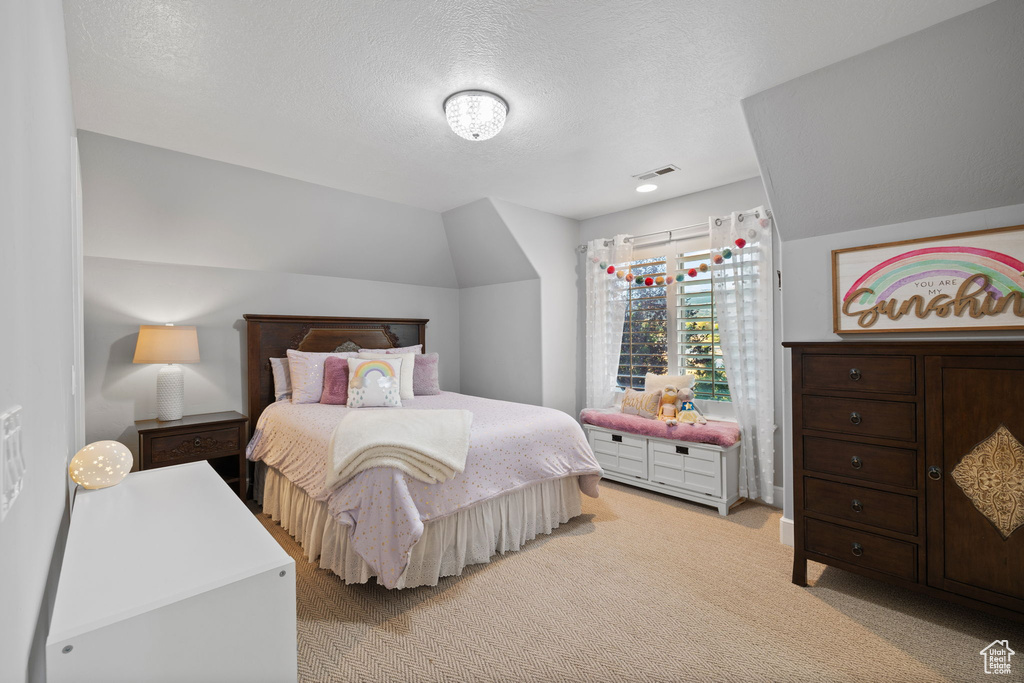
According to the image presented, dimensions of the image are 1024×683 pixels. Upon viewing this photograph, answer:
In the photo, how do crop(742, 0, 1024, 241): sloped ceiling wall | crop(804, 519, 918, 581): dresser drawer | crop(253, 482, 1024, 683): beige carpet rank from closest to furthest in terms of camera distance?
crop(253, 482, 1024, 683): beige carpet → crop(742, 0, 1024, 241): sloped ceiling wall → crop(804, 519, 918, 581): dresser drawer

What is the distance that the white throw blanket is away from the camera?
2.19 metres

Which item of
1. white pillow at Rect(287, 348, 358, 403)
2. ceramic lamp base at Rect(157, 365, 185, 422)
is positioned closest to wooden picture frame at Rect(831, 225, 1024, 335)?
white pillow at Rect(287, 348, 358, 403)

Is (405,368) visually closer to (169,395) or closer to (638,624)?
(169,395)

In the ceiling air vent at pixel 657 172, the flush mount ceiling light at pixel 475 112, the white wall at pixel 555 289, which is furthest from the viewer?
the white wall at pixel 555 289

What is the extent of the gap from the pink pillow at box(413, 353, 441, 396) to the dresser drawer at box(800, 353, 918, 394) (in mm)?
2754

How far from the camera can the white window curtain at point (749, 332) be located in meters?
3.37

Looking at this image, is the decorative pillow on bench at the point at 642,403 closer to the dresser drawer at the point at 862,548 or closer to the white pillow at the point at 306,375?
the dresser drawer at the point at 862,548

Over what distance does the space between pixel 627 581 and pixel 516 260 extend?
9.28ft

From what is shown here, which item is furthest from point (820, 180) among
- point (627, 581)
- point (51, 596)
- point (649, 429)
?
point (51, 596)

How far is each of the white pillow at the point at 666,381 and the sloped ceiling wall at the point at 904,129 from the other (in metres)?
1.54

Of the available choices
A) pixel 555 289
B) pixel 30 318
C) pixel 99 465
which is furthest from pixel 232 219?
pixel 30 318

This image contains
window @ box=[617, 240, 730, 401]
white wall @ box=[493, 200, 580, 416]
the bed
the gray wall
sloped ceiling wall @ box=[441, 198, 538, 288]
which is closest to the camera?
the bed

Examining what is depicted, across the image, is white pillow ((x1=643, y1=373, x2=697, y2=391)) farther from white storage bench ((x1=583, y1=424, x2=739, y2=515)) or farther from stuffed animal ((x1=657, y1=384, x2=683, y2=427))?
white storage bench ((x1=583, y1=424, x2=739, y2=515))

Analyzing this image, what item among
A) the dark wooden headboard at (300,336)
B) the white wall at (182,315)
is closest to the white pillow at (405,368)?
the dark wooden headboard at (300,336)
